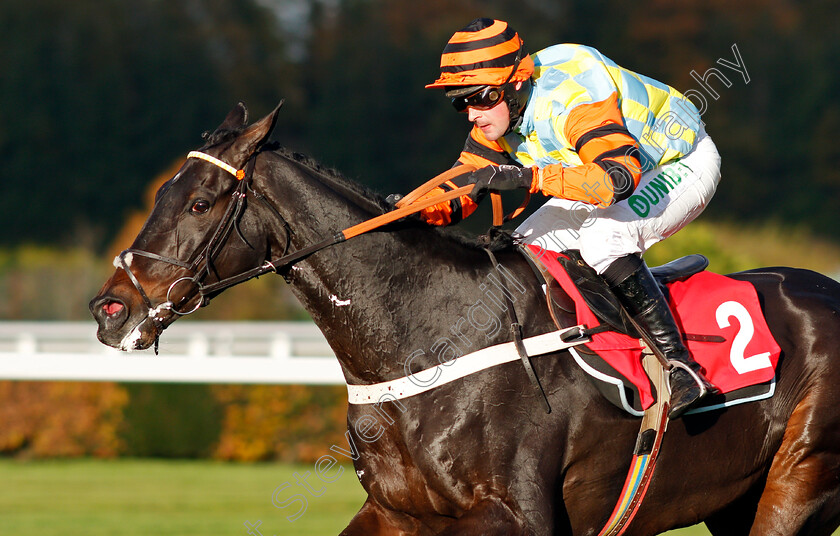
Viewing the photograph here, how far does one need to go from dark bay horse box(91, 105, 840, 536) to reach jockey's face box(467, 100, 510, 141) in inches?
16.0

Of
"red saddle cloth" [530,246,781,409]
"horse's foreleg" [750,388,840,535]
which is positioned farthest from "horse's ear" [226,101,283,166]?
"horse's foreleg" [750,388,840,535]

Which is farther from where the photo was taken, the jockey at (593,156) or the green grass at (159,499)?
the green grass at (159,499)

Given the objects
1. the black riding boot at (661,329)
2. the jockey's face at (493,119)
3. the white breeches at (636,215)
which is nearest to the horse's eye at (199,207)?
the jockey's face at (493,119)

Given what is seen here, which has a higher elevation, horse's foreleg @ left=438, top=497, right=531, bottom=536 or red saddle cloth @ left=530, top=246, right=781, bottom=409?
red saddle cloth @ left=530, top=246, right=781, bottom=409

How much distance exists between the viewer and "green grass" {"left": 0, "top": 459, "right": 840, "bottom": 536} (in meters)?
6.86

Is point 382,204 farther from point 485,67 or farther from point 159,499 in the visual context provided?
point 159,499

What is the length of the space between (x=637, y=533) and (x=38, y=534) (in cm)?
418

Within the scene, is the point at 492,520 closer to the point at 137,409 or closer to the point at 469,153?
the point at 469,153

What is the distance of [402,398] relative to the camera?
3.37 meters

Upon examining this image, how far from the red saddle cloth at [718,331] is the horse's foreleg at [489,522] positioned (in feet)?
2.00

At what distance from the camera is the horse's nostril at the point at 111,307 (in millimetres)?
3219

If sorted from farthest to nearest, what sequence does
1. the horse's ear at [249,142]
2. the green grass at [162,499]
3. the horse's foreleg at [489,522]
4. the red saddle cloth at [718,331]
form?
the green grass at [162,499] → the red saddle cloth at [718,331] → the horse's ear at [249,142] → the horse's foreleg at [489,522]

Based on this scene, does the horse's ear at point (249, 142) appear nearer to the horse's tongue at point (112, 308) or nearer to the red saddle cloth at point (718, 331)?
the horse's tongue at point (112, 308)

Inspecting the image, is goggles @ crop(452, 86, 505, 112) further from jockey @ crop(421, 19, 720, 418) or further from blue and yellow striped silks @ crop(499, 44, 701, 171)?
blue and yellow striped silks @ crop(499, 44, 701, 171)
